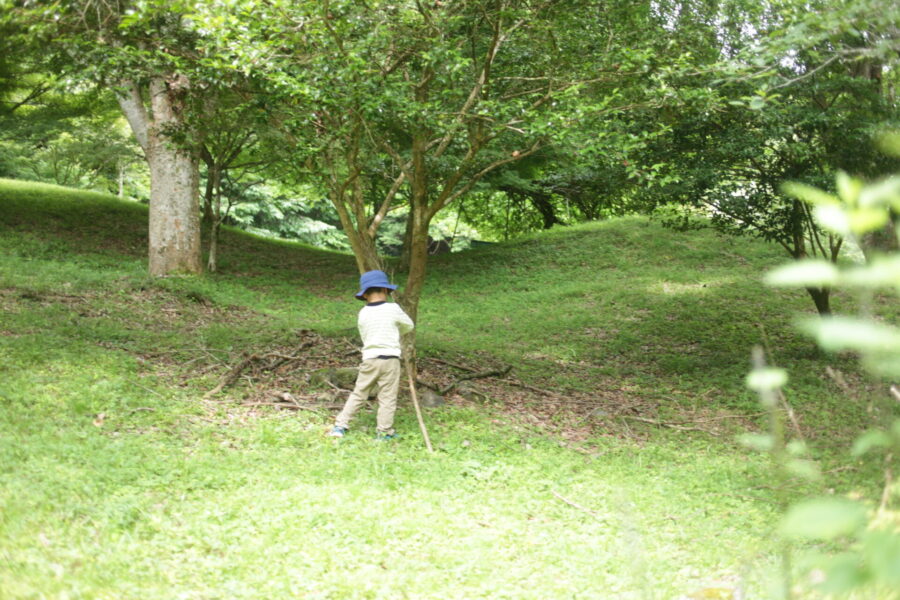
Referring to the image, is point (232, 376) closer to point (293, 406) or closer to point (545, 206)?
point (293, 406)

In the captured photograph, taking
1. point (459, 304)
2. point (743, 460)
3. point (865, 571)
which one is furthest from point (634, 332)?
point (865, 571)

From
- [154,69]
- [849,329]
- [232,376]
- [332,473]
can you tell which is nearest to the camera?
[849,329]

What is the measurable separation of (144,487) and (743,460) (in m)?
5.72

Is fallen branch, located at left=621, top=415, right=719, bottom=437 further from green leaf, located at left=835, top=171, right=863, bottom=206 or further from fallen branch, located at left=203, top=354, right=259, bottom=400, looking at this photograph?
green leaf, located at left=835, top=171, right=863, bottom=206

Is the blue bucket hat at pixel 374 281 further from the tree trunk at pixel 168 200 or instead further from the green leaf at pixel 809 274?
the tree trunk at pixel 168 200

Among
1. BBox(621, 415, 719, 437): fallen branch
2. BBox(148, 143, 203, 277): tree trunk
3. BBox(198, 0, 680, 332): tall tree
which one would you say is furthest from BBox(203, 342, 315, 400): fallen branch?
BBox(148, 143, 203, 277): tree trunk

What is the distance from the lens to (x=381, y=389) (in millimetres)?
6742

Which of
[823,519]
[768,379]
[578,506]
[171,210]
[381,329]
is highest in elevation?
[171,210]

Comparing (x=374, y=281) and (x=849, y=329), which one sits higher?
(x=849, y=329)

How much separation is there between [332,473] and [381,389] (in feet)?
4.25

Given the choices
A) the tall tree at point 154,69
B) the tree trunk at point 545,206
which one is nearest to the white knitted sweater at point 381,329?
the tall tree at point 154,69

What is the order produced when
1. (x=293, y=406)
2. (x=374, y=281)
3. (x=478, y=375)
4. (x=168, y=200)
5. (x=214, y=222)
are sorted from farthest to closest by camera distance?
(x=214, y=222) → (x=168, y=200) → (x=478, y=375) → (x=293, y=406) → (x=374, y=281)

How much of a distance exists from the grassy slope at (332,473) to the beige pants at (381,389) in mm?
289

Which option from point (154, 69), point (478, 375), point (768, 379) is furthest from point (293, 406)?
point (768, 379)
